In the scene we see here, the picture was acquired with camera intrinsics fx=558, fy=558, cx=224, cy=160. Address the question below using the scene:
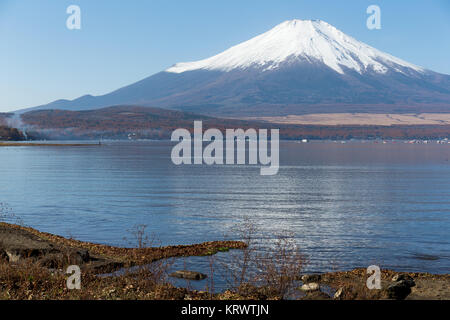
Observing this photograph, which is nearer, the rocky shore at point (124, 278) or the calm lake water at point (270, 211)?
the rocky shore at point (124, 278)

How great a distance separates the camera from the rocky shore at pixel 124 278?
14805 mm

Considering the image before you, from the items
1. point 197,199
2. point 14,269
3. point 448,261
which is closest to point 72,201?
point 197,199

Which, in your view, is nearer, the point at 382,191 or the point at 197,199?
the point at 197,199

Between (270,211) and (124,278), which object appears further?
(270,211)

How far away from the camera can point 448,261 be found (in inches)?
858

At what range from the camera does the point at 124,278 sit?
16625 mm

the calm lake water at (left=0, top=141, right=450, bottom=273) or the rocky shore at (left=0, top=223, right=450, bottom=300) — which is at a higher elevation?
the rocky shore at (left=0, top=223, right=450, bottom=300)

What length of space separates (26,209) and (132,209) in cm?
686

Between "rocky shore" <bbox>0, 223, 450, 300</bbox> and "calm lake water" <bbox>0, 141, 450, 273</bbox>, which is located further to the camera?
"calm lake water" <bbox>0, 141, 450, 273</bbox>

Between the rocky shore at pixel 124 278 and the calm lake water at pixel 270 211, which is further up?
the rocky shore at pixel 124 278

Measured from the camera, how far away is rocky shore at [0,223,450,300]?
14.8 meters
